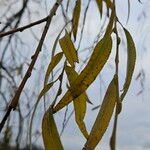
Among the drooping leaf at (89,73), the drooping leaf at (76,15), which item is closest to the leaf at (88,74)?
the drooping leaf at (89,73)

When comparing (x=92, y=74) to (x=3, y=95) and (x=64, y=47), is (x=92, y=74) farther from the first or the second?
(x=3, y=95)

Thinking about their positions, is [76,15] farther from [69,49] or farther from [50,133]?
[50,133]

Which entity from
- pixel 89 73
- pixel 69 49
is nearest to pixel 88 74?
pixel 89 73

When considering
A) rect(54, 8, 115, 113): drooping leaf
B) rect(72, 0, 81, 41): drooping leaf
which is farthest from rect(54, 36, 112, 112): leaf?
rect(72, 0, 81, 41): drooping leaf

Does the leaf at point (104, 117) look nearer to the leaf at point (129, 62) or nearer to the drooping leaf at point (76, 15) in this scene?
the leaf at point (129, 62)

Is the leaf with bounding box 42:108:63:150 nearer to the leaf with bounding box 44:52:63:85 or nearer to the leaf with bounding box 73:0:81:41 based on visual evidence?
the leaf with bounding box 44:52:63:85
